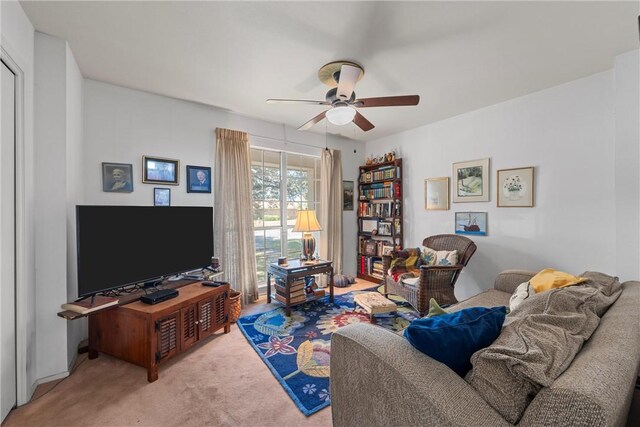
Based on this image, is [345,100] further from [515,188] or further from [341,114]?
[515,188]

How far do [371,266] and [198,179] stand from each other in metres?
3.13

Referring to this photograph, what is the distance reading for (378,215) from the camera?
4664mm

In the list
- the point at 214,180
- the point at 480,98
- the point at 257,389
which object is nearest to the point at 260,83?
the point at 214,180

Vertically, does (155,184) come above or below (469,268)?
above

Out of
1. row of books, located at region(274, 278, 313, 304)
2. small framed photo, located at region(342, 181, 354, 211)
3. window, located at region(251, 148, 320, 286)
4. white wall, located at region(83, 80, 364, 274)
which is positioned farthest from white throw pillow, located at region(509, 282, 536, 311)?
white wall, located at region(83, 80, 364, 274)

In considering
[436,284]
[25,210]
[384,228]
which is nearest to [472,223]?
[436,284]

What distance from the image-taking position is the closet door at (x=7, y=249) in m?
1.63

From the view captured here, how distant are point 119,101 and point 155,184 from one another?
2.97 ft

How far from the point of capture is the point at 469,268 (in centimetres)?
359

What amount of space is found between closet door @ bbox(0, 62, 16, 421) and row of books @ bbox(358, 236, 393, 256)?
4.12m

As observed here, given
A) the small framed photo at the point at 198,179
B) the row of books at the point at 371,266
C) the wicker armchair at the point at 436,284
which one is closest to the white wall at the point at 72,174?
the small framed photo at the point at 198,179

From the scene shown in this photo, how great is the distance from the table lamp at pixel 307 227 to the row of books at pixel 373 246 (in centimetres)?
148

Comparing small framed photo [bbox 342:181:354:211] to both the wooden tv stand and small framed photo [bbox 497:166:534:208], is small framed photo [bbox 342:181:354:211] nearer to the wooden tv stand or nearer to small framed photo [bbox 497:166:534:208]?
small framed photo [bbox 497:166:534:208]

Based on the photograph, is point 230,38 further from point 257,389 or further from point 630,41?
point 630,41
